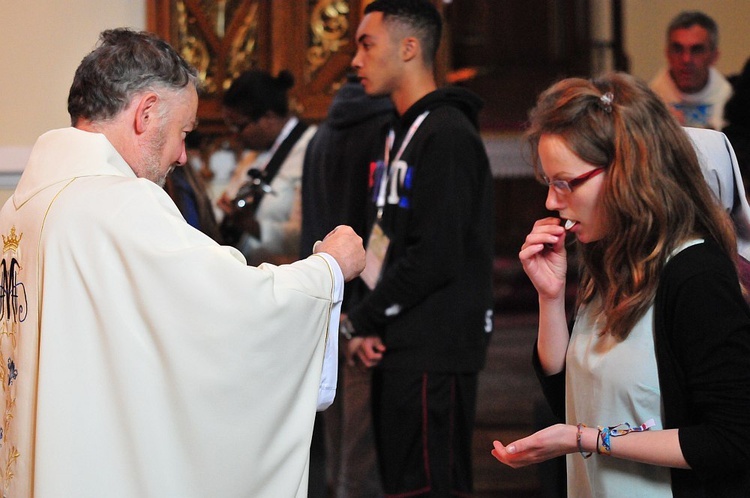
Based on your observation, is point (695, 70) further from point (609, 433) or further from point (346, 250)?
point (609, 433)

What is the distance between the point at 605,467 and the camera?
6.24ft

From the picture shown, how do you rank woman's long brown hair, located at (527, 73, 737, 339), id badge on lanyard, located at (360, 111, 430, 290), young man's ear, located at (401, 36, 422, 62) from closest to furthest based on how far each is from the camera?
woman's long brown hair, located at (527, 73, 737, 339)
id badge on lanyard, located at (360, 111, 430, 290)
young man's ear, located at (401, 36, 422, 62)

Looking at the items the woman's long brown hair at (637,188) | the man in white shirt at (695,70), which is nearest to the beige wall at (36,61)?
the man in white shirt at (695,70)

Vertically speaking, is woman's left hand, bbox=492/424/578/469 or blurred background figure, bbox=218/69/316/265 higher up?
blurred background figure, bbox=218/69/316/265

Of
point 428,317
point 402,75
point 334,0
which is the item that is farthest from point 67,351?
point 334,0

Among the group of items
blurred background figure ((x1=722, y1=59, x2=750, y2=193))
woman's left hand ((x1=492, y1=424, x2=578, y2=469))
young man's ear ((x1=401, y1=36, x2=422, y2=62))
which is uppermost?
young man's ear ((x1=401, y1=36, x2=422, y2=62))

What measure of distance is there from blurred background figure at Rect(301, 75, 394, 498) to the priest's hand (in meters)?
1.36

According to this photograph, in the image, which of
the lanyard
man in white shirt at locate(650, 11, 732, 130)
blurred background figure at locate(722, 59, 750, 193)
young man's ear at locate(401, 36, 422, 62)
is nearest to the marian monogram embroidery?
the lanyard

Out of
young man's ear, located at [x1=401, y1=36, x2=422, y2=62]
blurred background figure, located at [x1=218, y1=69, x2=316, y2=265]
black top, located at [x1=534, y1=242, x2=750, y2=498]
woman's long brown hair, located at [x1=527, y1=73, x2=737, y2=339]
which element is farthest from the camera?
blurred background figure, located at [x1=218, y1=69, x2=316, y2=265]

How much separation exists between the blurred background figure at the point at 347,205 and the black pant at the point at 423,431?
0.50m

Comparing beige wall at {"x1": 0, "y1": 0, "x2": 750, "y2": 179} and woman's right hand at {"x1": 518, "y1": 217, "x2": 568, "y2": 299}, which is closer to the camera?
woman's right hand at {"x1": 518, "y1": 217, "x2": 568, "y2": 299}

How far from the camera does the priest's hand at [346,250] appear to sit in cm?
213

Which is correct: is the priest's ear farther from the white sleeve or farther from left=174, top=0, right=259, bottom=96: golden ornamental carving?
left=174, top=0, right=259, bottom=96: golden ornamental carving

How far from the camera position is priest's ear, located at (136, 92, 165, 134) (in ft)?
6.60
